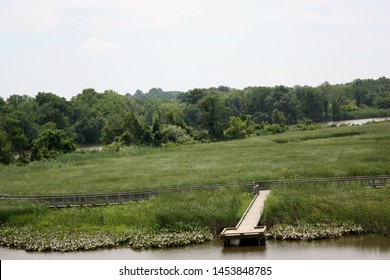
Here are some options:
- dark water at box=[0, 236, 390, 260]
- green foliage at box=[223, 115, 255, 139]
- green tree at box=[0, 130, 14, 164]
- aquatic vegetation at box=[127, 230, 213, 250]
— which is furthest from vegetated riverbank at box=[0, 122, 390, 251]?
green foliage at box=[223, 115, 255, 139]

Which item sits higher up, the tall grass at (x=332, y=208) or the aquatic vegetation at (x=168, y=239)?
the tall grass at (x=332, y=208)

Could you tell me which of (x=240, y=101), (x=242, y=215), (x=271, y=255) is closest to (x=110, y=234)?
(x=242, y=215)

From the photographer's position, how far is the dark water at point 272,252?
31562 mm

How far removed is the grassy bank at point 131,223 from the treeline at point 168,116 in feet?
152

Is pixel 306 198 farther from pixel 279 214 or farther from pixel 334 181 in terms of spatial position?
pixel 334 181

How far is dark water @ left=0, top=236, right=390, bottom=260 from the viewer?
31.6 m

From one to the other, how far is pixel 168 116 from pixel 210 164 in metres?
52.5

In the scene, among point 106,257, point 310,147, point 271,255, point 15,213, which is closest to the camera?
point 271,255

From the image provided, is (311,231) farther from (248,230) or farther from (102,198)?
(102,198)

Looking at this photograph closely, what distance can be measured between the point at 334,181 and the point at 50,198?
76.4 feet

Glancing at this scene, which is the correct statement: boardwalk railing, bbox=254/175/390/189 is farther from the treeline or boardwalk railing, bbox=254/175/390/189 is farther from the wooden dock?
the treeline

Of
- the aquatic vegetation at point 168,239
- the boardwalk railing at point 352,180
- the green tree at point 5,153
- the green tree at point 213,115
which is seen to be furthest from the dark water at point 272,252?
the green tree at point 213,115

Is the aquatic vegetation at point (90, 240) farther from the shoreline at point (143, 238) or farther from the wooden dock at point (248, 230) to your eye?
the wooden dock at point (248, 230)

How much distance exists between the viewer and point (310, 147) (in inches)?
2933
